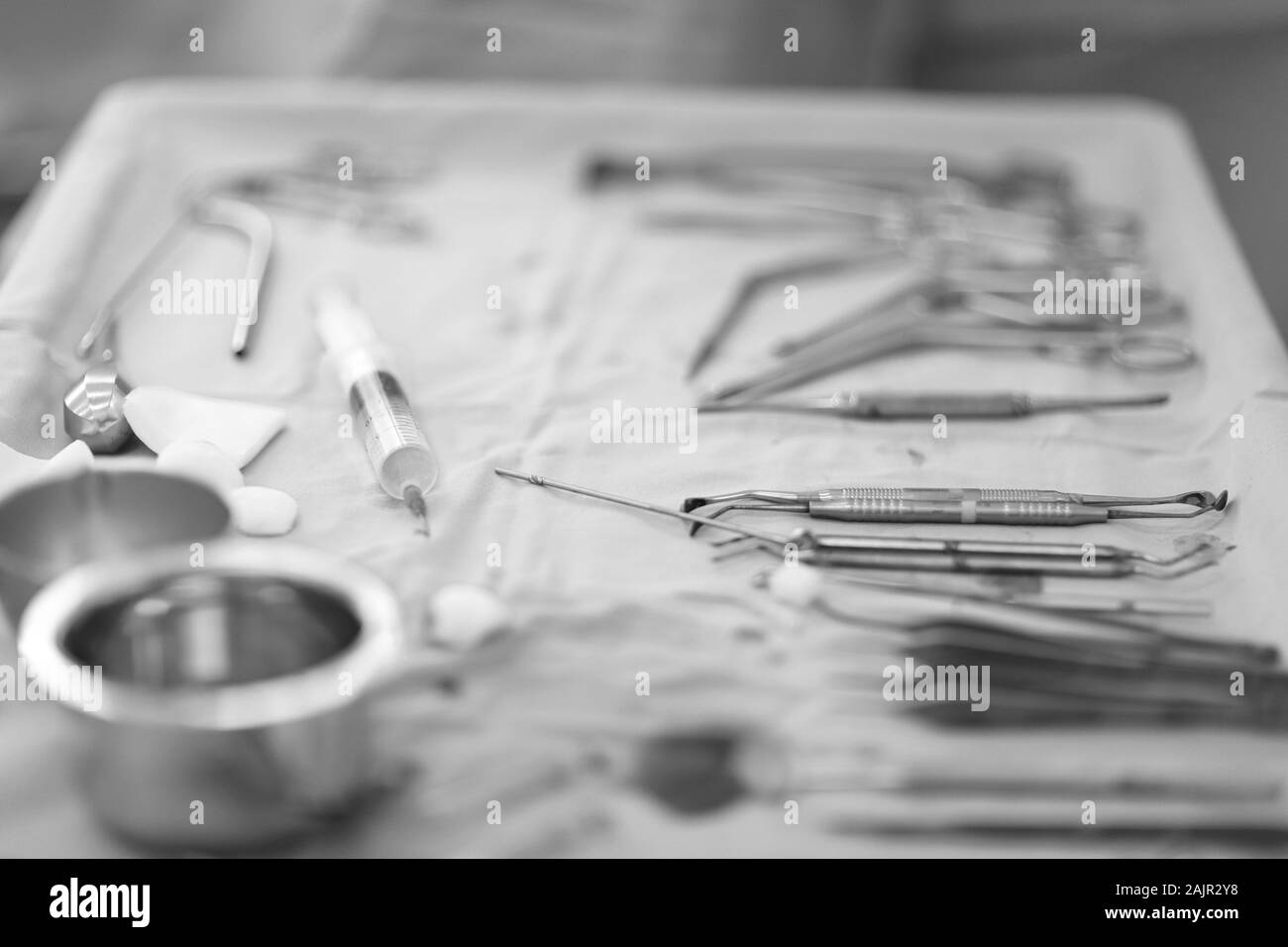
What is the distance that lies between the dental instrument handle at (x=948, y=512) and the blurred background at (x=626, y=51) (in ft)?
4.29

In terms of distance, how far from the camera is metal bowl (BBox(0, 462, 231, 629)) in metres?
0.65

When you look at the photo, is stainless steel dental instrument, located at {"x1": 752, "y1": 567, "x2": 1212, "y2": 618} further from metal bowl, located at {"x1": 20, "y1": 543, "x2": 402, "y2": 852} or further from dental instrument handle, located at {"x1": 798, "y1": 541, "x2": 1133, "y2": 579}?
metal bowl, located at {"x1": 20, "y1": 543, "x2": 402, "y2": 852}

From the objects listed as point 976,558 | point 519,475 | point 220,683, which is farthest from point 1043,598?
point 220,683

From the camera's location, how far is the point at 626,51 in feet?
6.19

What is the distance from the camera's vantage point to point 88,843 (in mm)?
562

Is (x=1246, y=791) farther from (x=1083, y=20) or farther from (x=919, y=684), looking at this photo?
(x=1083, y=20)

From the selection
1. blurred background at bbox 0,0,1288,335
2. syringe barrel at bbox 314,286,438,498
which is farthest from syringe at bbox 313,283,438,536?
blurred background at bbox 0,0,1288,335

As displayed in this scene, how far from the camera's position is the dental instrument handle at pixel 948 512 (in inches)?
29.8

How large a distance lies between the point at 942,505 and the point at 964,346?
0.92 feet

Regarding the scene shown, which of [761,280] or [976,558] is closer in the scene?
[976,558]

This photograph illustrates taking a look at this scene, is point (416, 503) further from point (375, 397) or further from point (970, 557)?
point (970, 557)

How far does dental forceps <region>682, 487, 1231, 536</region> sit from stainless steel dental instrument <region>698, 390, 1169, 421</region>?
12 centimetres

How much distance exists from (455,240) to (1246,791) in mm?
794
